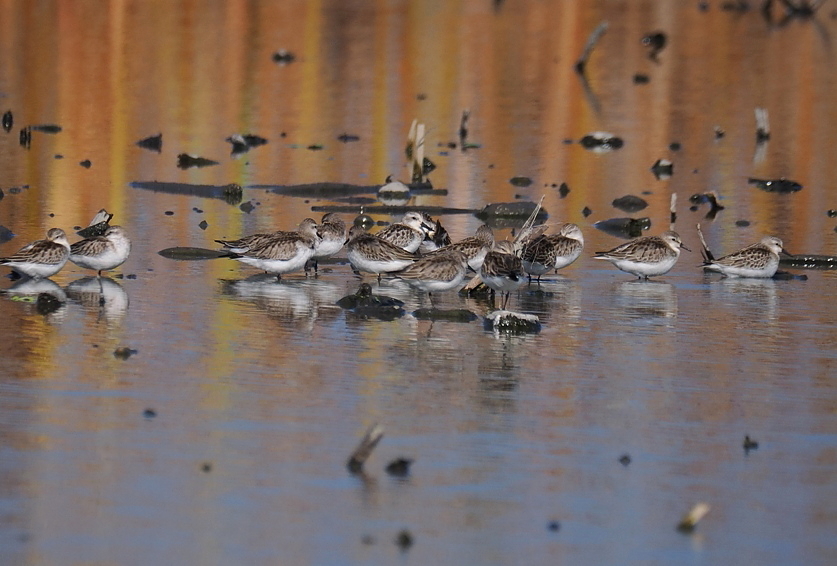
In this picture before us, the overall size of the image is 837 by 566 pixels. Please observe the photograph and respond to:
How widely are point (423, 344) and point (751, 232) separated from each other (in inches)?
392

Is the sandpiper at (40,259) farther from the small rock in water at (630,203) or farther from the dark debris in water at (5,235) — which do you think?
the small rock in water at (630,203)

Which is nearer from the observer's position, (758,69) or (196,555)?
(196,555)

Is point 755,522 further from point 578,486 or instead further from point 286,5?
point 286,5

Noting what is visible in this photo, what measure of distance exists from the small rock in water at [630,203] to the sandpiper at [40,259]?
1093 cm

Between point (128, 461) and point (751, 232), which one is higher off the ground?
point (751, 232)

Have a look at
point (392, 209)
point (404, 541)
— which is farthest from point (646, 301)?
A: point (404, 541)

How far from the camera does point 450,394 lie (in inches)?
502

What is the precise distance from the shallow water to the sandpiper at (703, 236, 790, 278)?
223 millimetres

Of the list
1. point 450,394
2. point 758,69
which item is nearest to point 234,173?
point 450,394

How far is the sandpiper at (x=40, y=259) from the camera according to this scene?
17.0 m

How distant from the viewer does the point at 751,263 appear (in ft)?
62.2

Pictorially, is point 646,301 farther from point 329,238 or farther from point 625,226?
point 625,226

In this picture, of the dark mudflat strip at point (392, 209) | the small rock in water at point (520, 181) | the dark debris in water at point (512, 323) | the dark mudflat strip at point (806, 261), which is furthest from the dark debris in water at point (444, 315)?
the small rock in water at point (520, 181)

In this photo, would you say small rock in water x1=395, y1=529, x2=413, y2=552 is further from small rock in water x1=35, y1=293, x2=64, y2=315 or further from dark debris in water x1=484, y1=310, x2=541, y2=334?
small rock in water x1=35, y1=293, x2=64, y2=315
